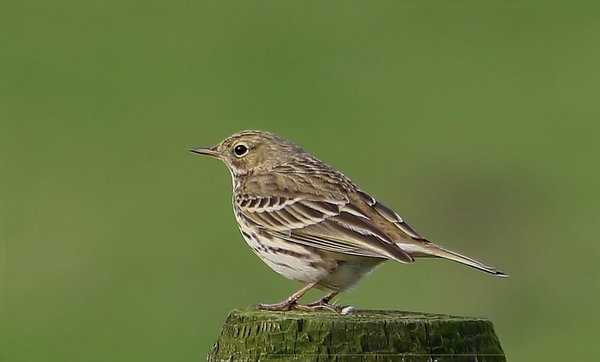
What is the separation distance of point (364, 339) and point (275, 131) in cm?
1331

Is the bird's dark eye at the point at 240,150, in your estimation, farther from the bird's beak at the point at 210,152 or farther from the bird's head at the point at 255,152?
the bird's beak at the point at 210,152

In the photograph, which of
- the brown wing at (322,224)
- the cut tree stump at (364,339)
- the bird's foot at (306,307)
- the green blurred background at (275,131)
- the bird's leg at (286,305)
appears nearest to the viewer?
the cut tree stump at (364,339)

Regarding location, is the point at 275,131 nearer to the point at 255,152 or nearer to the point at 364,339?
the point at 255,152

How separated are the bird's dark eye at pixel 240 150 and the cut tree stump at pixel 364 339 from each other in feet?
11.6

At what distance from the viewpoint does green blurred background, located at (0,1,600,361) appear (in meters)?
14.3

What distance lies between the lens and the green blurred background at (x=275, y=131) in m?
14.3

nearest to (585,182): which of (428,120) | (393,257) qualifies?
(428,120)

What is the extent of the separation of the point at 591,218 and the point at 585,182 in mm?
1059

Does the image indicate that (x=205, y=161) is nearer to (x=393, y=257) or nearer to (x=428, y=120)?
(x=428, y=120)

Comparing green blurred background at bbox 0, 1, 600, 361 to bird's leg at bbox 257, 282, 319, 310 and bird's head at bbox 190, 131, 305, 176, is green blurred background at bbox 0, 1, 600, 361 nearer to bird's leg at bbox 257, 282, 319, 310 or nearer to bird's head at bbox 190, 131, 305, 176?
bird's head at bbox 190, 131, 305, 176

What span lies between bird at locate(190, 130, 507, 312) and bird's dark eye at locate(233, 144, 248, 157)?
0.24 m

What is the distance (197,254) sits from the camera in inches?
605

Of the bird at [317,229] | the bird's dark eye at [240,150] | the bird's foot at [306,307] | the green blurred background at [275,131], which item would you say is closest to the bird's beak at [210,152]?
the bird's dark eye at [240,150]

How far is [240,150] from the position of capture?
28.3ft
